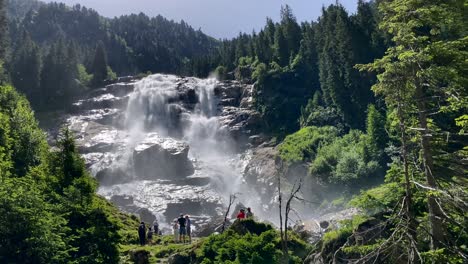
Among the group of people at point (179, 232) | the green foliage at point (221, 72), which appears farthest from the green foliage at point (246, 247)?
the green foliage at point (221, 72)

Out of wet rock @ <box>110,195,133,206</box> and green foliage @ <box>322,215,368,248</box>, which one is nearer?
green foliage @ <box>322,215,368,248</box>

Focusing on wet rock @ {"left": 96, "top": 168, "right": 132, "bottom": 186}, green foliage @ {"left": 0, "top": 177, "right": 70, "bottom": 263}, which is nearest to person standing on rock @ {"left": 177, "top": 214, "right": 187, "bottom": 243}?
green foliage @ {"left": 0, "top": 177, "right": 70, "bottom": 263}

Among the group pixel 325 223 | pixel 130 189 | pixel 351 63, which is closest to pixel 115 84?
pixel 130 189

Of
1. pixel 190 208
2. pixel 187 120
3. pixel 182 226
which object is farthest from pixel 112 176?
pixel 182 226

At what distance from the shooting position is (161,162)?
67.5m

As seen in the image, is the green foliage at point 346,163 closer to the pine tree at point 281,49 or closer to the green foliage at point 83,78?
the pine tree at point 281,49

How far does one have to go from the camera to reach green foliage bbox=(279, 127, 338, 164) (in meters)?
63.9

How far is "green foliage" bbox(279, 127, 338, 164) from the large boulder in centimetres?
1350

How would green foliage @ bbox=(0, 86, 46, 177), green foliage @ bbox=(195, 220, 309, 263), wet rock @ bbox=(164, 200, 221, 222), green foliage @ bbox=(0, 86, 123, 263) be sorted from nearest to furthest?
green foliage @ bbox=(0, 86, 123, 263) < green foliage @ bbox=(195, 220, 309, 263) < green foliage @ bbox=(0, 86, 46, 177) < wet rock @ bbox=(164, 200, 221, 222)

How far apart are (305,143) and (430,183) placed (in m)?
54.7

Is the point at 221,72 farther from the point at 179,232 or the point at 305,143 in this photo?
the point at 179,232

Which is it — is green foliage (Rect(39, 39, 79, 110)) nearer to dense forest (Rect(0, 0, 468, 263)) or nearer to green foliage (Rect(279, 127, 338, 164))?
dense forest (Rect(0, 0, 468, 263))

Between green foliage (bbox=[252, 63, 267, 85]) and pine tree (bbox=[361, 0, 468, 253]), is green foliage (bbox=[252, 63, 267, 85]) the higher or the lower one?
the higher one

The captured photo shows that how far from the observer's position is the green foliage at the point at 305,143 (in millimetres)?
63938
